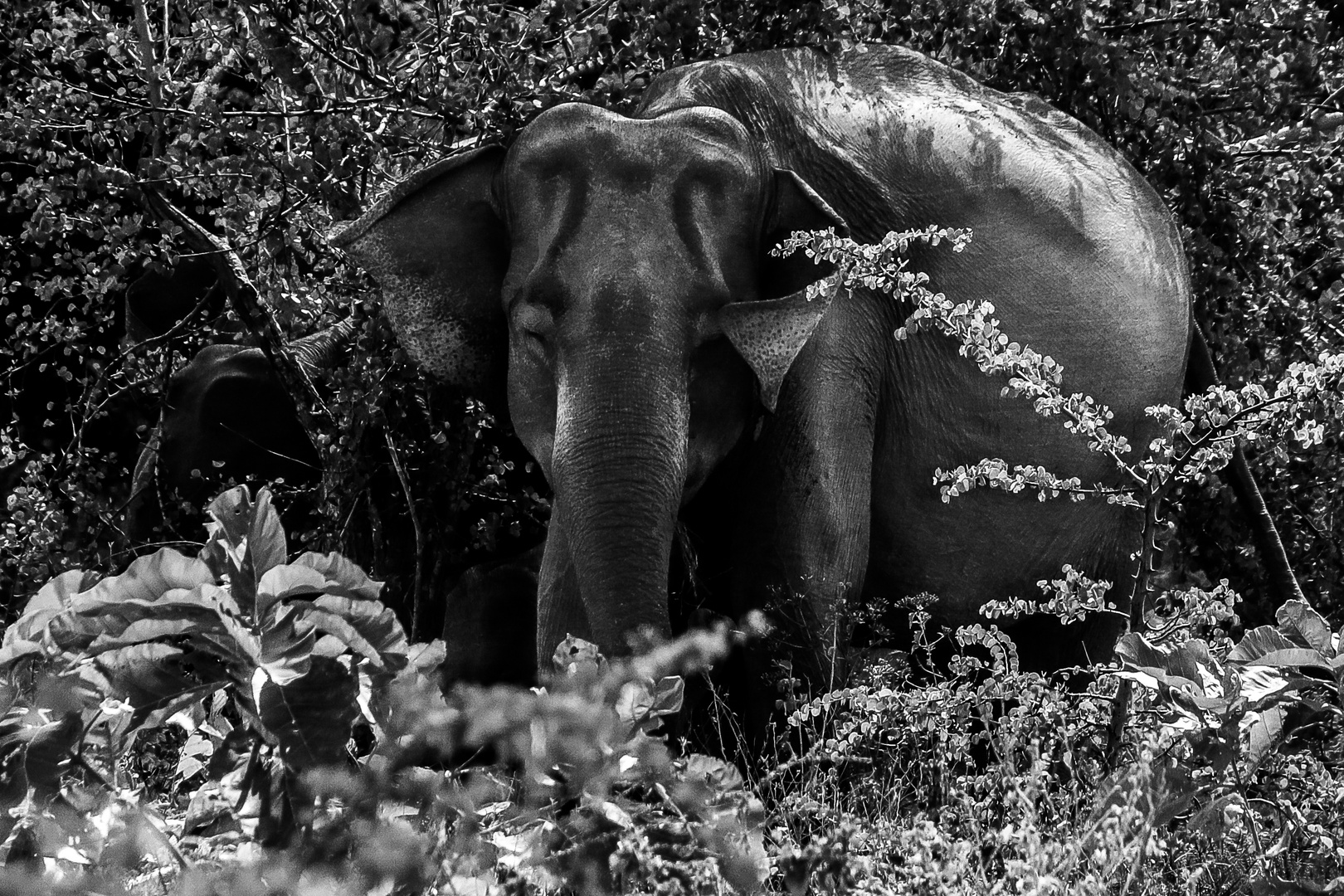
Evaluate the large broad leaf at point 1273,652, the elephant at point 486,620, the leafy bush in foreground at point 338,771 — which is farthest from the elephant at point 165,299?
the large broad leaf at point 1273,652

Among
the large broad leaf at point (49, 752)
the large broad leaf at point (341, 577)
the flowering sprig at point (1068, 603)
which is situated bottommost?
the flowering sprig at point (1068, 603)

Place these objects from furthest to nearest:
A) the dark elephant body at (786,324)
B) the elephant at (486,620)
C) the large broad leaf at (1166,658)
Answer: the elephant at (486,620), the dark elephant body at (786,324), the large broad leaf at (1166,658)

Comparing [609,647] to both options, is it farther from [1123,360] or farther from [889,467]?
[1123,360]

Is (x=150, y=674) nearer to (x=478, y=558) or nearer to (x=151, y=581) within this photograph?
(x=151, y=581)

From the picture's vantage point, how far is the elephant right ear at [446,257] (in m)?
4.90

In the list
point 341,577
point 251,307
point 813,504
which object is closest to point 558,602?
point 813,504

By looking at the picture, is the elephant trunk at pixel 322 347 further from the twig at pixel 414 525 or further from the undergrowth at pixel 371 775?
the undergrowth at pixel 371 775

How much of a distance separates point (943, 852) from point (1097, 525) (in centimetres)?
249

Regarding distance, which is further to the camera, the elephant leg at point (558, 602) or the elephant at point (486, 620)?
the elephant at point (486, 620)

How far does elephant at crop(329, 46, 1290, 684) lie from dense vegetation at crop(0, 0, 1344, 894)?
386 millimetres

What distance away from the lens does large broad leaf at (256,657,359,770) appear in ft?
8.05

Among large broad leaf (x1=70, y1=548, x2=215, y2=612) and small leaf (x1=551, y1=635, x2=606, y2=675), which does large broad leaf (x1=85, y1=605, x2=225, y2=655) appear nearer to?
large broad leaf (x1=70, y1=548, x2=215, y2=612)

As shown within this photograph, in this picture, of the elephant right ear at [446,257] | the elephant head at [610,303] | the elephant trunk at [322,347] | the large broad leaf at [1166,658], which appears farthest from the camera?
the elephant trunk at [322,347]

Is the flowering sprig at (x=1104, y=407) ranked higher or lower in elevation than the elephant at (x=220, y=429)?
higher
